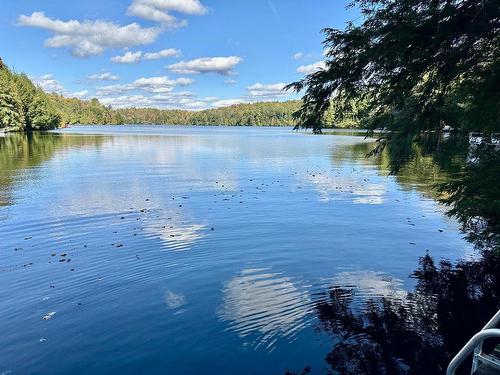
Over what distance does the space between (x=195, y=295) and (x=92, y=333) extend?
2698 millimetres

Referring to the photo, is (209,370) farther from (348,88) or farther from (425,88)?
(425,88)

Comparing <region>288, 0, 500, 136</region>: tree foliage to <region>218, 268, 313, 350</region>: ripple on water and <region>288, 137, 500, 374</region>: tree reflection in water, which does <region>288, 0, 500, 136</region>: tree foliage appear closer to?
<region>288, 137, 500, 374</region>: tree reflection in water

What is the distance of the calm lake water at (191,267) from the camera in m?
8.02

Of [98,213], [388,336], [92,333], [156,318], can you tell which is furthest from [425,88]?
[98,213]

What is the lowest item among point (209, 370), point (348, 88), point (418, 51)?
point (209, 370)

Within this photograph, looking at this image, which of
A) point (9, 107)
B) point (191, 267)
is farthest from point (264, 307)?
point (9, 107)

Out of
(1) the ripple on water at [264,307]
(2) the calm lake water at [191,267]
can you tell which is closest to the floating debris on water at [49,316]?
(2) the calm lake water at [191,267]

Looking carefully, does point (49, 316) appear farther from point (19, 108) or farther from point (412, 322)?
point (19, 108)

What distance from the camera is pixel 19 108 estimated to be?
102m

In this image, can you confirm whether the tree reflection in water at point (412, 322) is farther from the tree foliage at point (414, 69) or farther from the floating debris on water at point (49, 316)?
the floating debris on water at point (49, 316)

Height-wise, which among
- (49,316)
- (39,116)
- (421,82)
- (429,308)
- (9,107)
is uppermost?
(9,107)

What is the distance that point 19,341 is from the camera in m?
8.30

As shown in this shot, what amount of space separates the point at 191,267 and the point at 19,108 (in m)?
109

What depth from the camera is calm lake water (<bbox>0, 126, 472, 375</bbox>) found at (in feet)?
26.3
